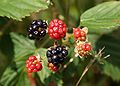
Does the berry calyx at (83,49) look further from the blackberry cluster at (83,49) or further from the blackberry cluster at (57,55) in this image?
the blackberry cluster at (57,55)

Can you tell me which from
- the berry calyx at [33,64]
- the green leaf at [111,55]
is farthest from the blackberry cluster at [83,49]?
the green leaf at [111,55]

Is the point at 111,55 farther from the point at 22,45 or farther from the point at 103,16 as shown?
the point at 22,45

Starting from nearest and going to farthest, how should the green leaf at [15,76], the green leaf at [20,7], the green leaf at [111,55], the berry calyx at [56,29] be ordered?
the berry calyx at [56,29]
the green leaf at [20,7]
the green leaf at [15,76]
the green leaf at [111,55]

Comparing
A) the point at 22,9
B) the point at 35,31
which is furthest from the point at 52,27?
the point at 22,9

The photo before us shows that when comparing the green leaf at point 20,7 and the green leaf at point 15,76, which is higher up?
the green leaf at point 20,7

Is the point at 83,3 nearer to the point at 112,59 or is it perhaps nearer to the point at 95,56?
the point at 112,59

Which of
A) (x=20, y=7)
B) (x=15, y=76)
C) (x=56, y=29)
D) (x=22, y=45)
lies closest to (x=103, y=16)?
(x=56, y=29)

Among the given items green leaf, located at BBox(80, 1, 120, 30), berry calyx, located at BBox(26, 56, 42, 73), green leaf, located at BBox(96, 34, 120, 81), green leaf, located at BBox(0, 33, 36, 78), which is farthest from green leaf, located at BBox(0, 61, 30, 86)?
green leaf, located at BBox(96, 34, 120, 81)
